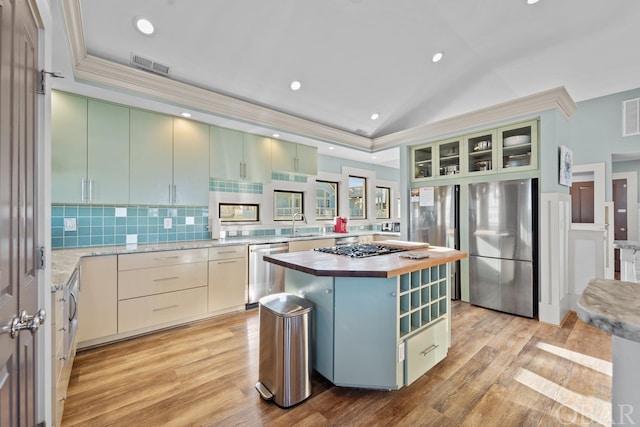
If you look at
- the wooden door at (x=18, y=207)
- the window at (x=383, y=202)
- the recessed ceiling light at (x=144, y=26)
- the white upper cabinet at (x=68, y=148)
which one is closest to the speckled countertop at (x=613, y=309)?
the wooden door at (x=18, y=207)

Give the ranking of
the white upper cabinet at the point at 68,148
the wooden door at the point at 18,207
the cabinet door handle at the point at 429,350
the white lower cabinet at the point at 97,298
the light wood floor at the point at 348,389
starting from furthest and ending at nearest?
1. the white upper cabinet at the point at 68,148
2. the white lower cabinet at the point at 97,298
3. the cabinet door handle at the point at 429,350
4. the light wood floor at the point at 348,389
5. the wooden door at the point at 18,207

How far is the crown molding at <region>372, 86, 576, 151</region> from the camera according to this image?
305cm

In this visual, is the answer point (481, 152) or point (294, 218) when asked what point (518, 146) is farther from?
point (294, 218)

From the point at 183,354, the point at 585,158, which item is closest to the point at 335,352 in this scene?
the point at 183,354

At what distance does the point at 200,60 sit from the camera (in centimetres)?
278

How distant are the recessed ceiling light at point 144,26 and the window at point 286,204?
2480 millimetres

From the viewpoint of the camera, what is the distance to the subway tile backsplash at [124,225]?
9.10 feet

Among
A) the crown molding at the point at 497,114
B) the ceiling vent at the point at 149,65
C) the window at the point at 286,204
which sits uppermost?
the ceiling vent at the point at 149,65

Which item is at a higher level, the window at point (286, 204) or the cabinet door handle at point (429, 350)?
the window at point (286, 204)

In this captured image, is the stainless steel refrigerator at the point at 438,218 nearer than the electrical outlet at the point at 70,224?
No

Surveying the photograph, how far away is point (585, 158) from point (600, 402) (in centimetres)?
369

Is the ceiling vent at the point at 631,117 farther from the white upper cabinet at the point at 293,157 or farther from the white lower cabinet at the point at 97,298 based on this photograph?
the white lower cabinet at the point at 97,298

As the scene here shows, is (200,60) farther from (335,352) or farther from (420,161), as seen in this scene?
(420,161)

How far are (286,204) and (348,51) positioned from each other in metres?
2.43
